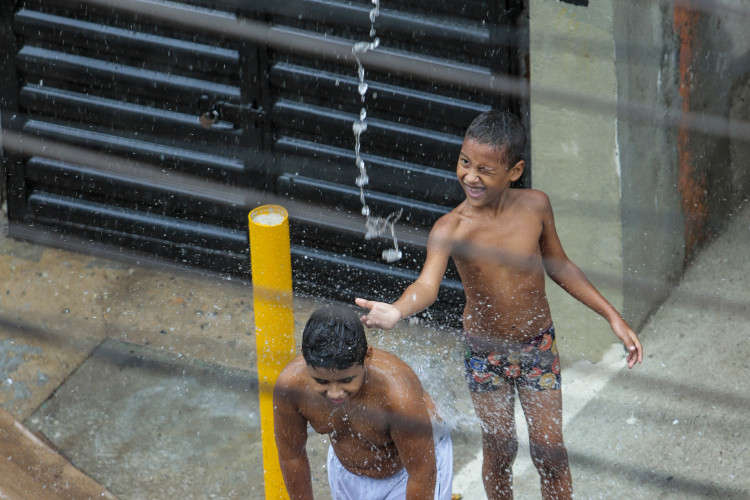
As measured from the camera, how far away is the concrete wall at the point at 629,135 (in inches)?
173

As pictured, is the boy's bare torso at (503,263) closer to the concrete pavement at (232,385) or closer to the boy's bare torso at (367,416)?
the boy's bare torso at (367,416)

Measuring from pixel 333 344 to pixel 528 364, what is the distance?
90cm

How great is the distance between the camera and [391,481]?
3705mm

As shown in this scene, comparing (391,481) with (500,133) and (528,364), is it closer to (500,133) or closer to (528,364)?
(528,364)

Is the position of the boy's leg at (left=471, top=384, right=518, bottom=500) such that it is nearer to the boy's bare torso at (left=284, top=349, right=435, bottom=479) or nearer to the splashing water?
the boy's bare torso at (left=284, top=349, right=435, bottom=479)

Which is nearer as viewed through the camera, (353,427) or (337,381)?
(337,381)

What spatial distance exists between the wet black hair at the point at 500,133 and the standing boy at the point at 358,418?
0.65 metres

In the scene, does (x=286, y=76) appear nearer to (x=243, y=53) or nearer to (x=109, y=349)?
(x=243, y=53)

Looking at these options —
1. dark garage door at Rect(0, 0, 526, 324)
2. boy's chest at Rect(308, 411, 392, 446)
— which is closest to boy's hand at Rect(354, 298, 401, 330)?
boy's chest at Rect(308, 411, 392, 446)

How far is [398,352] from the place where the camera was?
5398mm

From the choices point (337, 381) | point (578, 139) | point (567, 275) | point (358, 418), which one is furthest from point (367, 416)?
point (578, 139)

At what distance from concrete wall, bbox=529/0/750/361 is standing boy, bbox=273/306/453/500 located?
1.29 m

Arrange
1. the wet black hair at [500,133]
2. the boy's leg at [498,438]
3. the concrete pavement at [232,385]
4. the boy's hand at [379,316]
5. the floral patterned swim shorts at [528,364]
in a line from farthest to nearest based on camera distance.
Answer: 1. the concrete pavement at [232,385]
2. the boy's leg at [498,438]
3. the floral patterned swim shorts at [528,364]
4. the wet black hair at [500,133]
5. the boy's hand at [379,316]

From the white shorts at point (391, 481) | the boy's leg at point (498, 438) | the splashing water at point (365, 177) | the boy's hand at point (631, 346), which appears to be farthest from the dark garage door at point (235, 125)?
the white shorts at point (391, 481)
